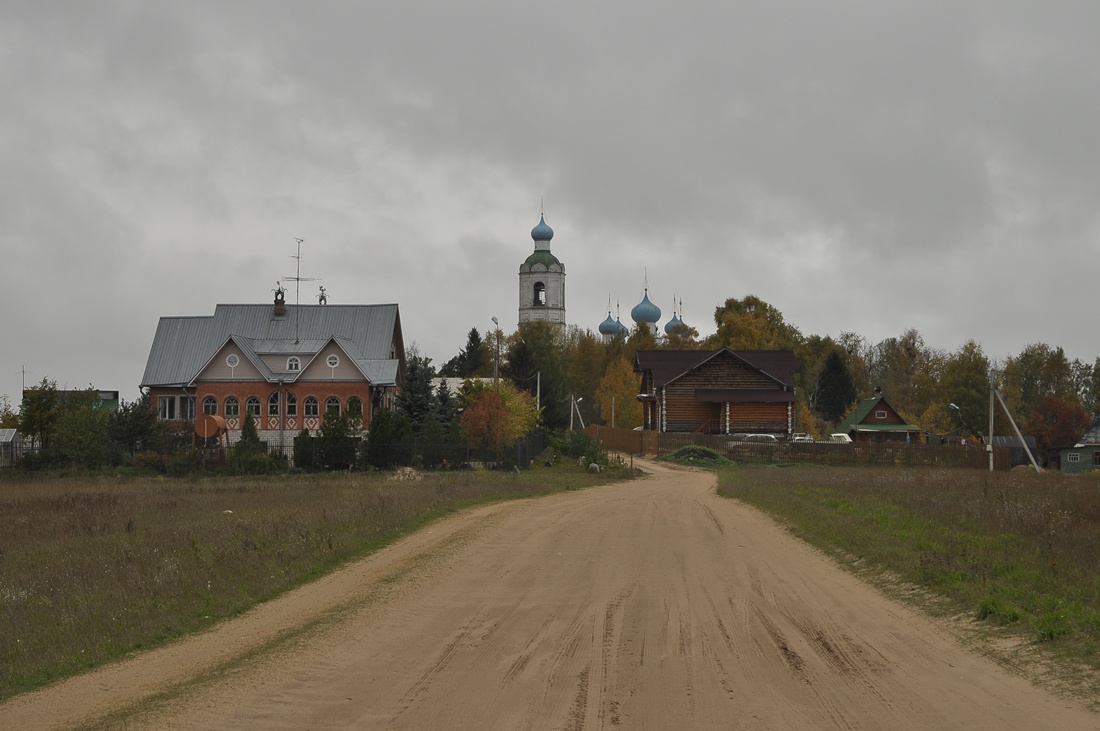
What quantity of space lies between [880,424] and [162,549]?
6993 cm

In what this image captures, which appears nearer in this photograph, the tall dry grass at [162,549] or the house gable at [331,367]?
the tall dry grass at [162,549]

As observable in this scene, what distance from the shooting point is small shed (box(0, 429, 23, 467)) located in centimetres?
5000

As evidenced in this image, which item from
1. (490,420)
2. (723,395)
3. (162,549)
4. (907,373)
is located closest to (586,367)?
(907,373)

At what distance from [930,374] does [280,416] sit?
67.6m

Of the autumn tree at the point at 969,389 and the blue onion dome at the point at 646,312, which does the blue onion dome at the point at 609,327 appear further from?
the autumn tree at the point at 969,389

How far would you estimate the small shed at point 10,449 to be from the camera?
50.0 metres

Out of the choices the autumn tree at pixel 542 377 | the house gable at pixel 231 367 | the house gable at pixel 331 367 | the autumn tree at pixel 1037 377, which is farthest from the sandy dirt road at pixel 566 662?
the autumn tree at pixel 1037 377

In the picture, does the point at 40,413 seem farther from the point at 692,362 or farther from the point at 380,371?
the point at 692,362

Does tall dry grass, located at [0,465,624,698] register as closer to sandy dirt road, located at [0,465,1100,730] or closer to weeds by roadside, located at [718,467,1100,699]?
sandy dirt road, located at [0,465,1100,730]

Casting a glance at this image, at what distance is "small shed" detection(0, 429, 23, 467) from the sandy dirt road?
38.4m

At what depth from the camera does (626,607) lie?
44.6 ft

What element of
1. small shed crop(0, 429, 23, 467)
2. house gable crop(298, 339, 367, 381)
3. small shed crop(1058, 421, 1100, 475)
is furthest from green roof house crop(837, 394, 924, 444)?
small shed crop(0, 429, 23, 467)

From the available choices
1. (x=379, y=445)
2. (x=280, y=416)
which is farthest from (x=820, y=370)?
(x=379, y=445)

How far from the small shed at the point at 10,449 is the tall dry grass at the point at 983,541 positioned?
1348 inches
